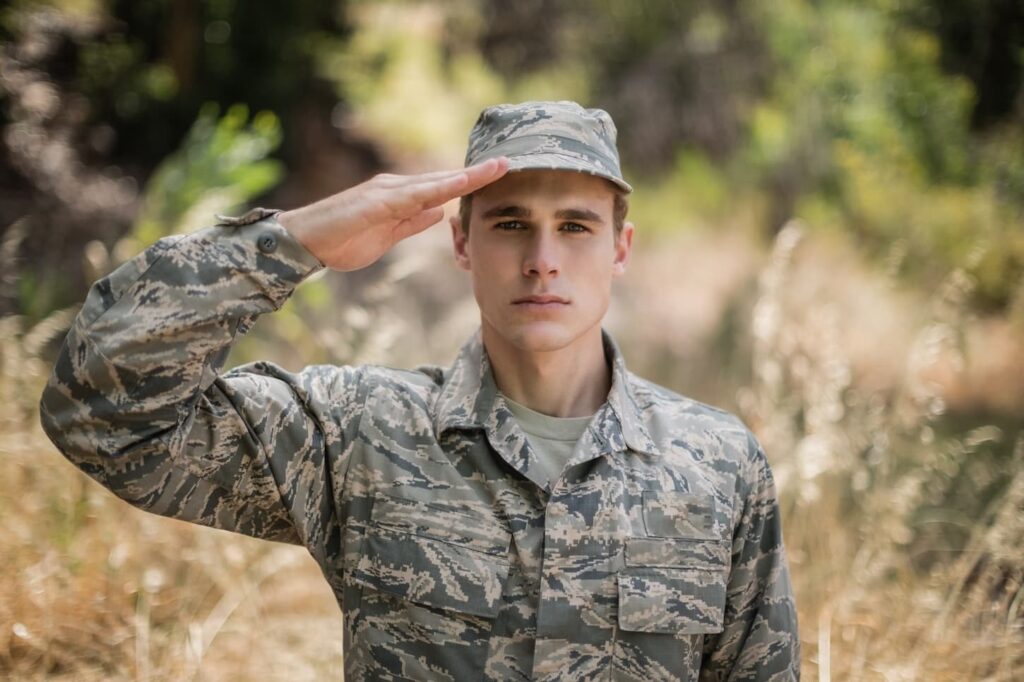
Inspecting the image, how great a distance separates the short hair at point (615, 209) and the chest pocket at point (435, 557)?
72cm

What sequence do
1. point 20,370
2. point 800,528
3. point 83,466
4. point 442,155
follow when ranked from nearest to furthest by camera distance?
point 83,466
point 20,370
point 800,528
point 442,155

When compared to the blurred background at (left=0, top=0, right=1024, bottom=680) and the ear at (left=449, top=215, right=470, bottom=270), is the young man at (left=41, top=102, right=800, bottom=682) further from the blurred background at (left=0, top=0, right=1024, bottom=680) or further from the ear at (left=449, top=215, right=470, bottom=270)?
the blurred background at (left=0, top=0, right=1024, bottom=680)

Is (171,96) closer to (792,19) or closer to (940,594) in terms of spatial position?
(792,19)

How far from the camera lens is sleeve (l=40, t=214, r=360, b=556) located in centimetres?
185

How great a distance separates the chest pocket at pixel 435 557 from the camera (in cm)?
213

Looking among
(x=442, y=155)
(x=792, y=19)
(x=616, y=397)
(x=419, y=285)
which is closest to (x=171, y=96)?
(x=419, y=285)

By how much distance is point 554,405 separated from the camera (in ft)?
7.90

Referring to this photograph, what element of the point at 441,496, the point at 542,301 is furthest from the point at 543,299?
the point at 441,496

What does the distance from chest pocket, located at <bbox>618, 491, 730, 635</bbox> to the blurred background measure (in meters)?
1.26

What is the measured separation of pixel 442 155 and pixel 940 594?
355 inches

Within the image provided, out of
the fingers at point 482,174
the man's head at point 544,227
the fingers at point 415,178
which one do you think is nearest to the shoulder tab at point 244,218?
the fingers at point 415,178

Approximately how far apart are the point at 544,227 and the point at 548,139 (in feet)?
0.67

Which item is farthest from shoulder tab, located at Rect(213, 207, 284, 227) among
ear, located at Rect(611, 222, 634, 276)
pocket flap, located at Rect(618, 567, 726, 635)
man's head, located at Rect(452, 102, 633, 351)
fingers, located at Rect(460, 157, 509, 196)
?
pocket flap, located at Rect(618, 567, 726, 635)

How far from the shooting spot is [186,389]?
190 cm
